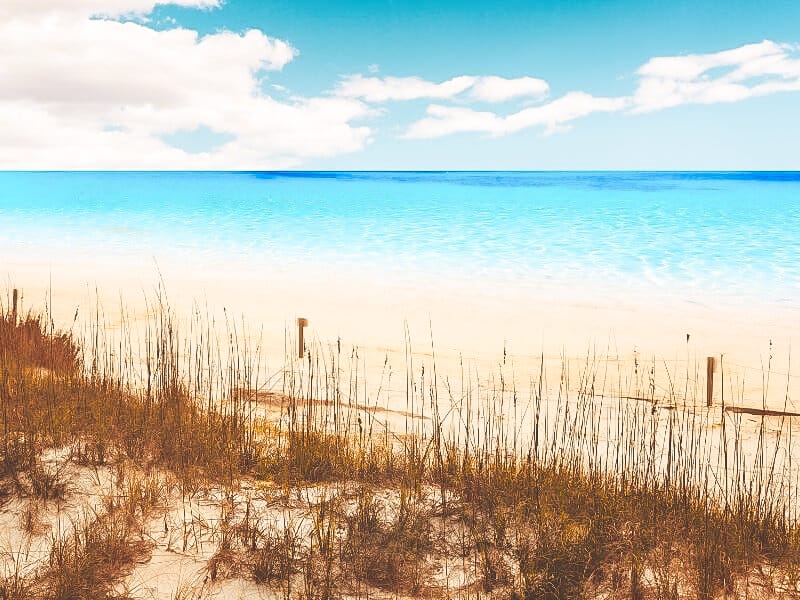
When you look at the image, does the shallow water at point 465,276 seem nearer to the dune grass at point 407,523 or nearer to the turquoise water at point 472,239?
the turquoise water at point 472,239

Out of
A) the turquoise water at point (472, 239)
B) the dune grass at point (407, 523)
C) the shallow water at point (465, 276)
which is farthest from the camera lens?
the turquoise water at point (472, 239)

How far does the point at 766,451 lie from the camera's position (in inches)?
216

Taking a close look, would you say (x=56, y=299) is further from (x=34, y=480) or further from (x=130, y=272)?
(x=34, y=480)

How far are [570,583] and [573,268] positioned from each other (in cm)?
1736

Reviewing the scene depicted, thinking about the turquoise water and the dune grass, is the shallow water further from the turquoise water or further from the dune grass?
the dune grass

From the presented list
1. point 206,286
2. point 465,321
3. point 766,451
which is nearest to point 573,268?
point 465,321

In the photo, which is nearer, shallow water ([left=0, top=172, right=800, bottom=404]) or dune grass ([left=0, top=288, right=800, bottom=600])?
dune grass ([left=0, top=288, right=800, bottom=600])

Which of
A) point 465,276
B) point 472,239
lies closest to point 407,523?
point 465,276

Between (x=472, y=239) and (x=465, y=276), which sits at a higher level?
(x=472, y=239)

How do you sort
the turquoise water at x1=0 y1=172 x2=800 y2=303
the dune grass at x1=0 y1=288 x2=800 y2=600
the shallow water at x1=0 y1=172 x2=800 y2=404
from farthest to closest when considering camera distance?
the turquoise water at x1=0 y1=172 x2=800 y2=303 < the shallow water at x1=0 y1=172 x2=800 y2=404 < the dune grass at x1=0 y1=288 x2=800 y2=600

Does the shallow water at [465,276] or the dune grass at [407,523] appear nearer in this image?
the dune grass at [407,523]

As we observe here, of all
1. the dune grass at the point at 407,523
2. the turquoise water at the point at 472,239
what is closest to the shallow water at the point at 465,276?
the turquoise water at the point at 472,239

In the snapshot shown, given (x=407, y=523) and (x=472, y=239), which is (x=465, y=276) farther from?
(x=407, y=523)

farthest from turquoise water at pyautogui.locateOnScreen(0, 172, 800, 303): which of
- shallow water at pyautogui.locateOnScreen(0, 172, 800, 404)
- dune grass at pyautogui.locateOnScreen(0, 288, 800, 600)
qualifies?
dune grass at pyautogui.locateOnScreen(0, 288, 800, 600)
